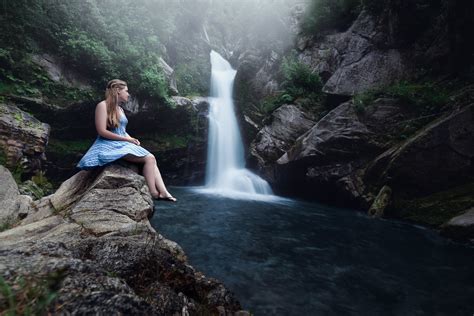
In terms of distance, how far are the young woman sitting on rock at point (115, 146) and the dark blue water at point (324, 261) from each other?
109 inches

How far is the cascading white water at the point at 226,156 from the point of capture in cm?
1909

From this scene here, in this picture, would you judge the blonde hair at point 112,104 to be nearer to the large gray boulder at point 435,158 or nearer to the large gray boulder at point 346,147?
the large gray boulder at point 346,147

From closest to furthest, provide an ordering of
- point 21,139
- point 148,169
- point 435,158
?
point 148,169
point 21,139
point 435,158

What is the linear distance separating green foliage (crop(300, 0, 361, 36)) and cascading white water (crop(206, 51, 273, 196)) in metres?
8.52

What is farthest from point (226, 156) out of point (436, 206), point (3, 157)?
point (3, 157)

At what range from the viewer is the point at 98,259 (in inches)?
109

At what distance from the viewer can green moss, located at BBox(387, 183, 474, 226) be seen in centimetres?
1120

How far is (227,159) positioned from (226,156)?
0.24m

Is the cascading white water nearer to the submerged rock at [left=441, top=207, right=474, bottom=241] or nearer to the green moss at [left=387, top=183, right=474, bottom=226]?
the green moss at [left=387, top=183, right=474, bottom=226]

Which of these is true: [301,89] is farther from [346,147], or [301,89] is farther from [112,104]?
[112,104]

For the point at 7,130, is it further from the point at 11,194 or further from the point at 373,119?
the point at 373,119

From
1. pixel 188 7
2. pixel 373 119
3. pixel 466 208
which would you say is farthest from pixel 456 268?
pixel 188 7

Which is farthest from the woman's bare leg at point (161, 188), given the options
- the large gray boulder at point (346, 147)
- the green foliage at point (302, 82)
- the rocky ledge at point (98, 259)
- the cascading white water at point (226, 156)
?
the green foliage at point (302, 82)

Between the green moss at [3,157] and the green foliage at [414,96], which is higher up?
the green foliage at [414,96]
